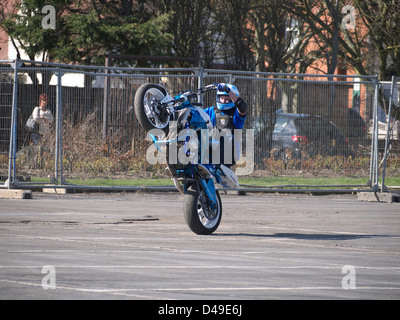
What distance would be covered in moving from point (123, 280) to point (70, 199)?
8.04 metres

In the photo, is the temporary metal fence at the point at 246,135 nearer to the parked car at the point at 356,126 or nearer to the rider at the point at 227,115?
the parked car at the point at 356,126

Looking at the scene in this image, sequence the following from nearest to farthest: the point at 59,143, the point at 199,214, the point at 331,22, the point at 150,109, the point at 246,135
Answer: the point at 150,109 < the point at 199,214 < the point at 59,143 < the point at 246,135 < the point at 331,22

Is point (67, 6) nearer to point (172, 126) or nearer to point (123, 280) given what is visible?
point (172, 126)

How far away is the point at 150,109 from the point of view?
9.39m

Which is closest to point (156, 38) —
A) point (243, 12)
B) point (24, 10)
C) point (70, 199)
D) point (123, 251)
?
point (243, 12)

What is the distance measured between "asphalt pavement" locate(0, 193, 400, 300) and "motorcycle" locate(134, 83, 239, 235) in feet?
1.12

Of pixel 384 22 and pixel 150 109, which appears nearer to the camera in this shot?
pixel 150 109

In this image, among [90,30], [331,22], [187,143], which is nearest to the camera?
[187,143]

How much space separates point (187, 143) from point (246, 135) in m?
6.56

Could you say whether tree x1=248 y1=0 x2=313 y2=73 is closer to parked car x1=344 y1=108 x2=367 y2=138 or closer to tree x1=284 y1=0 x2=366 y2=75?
tree x1=284 y1=0 x2=366 y2=75

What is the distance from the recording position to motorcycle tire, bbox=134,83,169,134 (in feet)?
30.5


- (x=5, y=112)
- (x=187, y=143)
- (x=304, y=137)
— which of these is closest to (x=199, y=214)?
(x=187, y=143)

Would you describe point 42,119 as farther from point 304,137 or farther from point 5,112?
point 304,137

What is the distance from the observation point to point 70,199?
47.1ft
